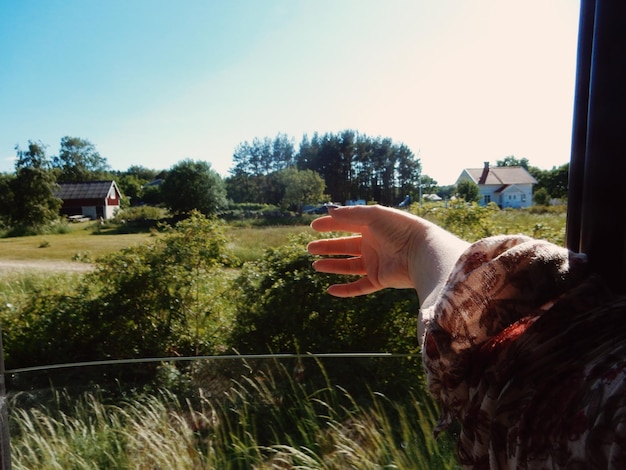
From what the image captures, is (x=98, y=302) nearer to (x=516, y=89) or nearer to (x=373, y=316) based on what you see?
(x=373, y=316)

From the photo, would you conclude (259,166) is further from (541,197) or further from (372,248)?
(372,248)

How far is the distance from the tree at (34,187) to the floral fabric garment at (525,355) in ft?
6.49

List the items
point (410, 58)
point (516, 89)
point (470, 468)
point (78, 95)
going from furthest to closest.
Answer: point (78, 95), point (410, 58), point (516, 89), point (470, 468)

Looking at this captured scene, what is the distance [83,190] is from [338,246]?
5.15 feet

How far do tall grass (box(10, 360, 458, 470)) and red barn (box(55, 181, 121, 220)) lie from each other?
1.13 metres

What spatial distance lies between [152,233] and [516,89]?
1873 millimetres

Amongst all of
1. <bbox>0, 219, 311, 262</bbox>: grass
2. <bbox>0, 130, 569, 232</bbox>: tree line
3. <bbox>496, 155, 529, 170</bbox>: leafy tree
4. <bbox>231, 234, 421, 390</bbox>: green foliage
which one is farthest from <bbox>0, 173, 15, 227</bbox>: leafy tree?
<bbox>496, 155, 529, 170</bbox>: leafy tree

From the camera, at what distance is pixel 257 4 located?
5.33 feet

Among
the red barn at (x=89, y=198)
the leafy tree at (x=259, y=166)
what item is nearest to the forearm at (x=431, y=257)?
the leafy tree at (x=259, y=166)

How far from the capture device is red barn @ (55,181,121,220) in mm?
1915

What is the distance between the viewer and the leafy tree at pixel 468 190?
181 centimetres

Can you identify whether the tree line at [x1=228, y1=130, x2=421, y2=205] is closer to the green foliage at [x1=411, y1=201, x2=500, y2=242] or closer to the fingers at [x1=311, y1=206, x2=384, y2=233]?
the green foliage at [x1=411, y1=201, x2=500, y2=242]

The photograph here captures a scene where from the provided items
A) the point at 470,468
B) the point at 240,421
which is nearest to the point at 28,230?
the point at 240,421

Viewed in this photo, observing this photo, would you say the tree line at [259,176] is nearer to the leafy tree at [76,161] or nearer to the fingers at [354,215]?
the leafy tree at [76,161]
